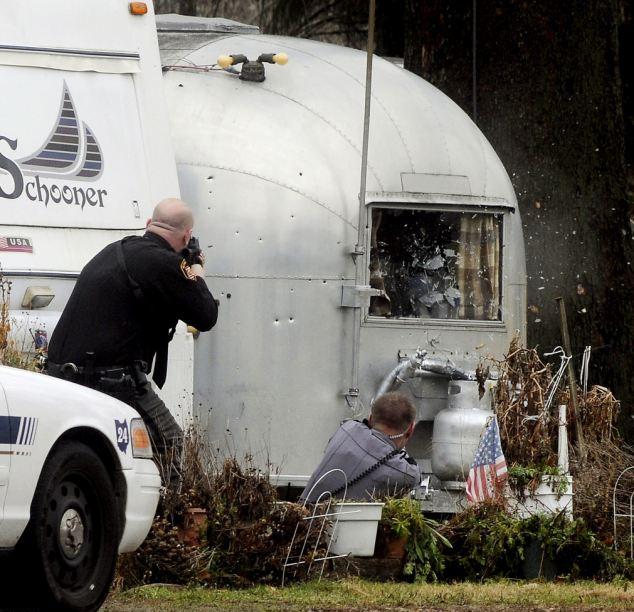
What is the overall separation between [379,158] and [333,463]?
257cm

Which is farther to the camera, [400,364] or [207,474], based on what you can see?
[400,364]

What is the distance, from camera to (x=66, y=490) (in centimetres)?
617

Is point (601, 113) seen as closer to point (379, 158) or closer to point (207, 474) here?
point (379, 158)

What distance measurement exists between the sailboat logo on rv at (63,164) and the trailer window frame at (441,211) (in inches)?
83.1

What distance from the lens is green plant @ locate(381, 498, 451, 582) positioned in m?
8.13

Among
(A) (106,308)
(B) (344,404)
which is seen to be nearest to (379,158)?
(B) (344,404)

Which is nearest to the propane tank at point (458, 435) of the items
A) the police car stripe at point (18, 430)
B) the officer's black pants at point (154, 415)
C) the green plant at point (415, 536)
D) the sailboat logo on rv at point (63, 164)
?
the green plant at point (415, 536)

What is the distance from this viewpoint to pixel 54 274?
8320 millimetres

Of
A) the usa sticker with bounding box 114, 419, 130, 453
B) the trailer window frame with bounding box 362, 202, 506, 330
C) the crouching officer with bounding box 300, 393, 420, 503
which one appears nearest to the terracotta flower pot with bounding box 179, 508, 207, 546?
the crouching officer with bounding box 300, 393, 420, 503

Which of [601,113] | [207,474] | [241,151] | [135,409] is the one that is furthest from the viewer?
[601,113]

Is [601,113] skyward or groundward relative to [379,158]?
skyward

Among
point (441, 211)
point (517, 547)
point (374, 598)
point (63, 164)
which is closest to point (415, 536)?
point (517, 547)

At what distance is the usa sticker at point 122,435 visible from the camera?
654cm

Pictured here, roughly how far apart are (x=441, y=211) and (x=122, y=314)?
140 inches
